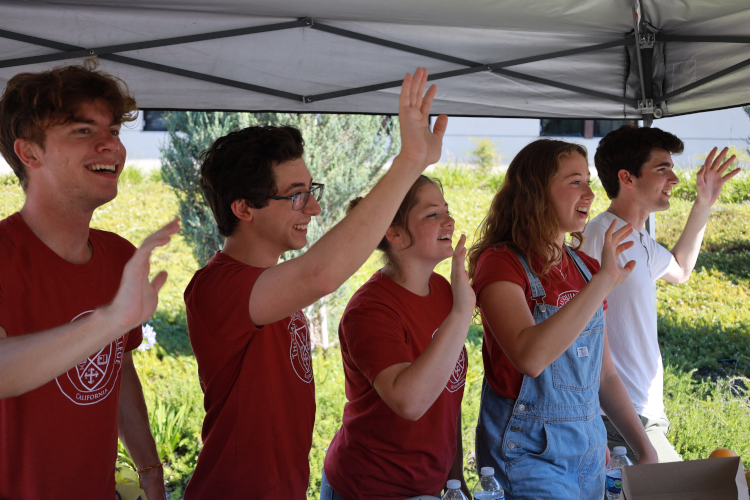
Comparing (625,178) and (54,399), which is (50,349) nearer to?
(54,399)

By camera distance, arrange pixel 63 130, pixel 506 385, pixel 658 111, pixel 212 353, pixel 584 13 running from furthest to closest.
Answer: pixel 658 111 → pixel 584 13 → pixel 506 385 → pixel 212 353 → pixel 63 130

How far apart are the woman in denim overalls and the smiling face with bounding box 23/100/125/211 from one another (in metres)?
1.15

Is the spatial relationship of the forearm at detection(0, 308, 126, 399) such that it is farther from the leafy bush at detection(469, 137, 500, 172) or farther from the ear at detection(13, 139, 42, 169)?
the leafy bush at detection(469, 137, 500, 172)

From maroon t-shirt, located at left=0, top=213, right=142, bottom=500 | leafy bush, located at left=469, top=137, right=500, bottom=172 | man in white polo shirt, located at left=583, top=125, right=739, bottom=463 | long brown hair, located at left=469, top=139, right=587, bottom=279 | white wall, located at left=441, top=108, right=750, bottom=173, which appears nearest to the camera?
maroon t-shirt, located at left=0, top=213, right=142, bottom=500

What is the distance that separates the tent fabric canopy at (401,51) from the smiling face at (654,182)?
1.58 ft

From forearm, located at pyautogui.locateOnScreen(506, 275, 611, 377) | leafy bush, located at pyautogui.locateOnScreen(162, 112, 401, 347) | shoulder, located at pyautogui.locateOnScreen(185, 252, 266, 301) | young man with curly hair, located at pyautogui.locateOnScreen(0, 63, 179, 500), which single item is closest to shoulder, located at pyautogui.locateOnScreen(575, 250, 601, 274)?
forearm, located at pyautogui.locateOnScreen(506, 275, 611, 377)

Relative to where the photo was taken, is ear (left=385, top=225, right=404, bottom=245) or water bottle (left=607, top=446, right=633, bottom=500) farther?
ear (left=385, top=225, right=404, bottom=245)

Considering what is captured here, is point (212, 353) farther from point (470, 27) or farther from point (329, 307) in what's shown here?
point (329, 307)

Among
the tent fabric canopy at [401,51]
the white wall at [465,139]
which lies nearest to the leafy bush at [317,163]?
the tent fabric canopy at [401,51]

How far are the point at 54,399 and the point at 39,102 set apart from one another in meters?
0.72

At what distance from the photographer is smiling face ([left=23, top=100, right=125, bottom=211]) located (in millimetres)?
1492

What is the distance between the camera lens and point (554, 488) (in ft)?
5.88

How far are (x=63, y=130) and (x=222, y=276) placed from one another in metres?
0.54

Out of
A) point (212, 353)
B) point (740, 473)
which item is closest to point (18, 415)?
point (212, 353)
